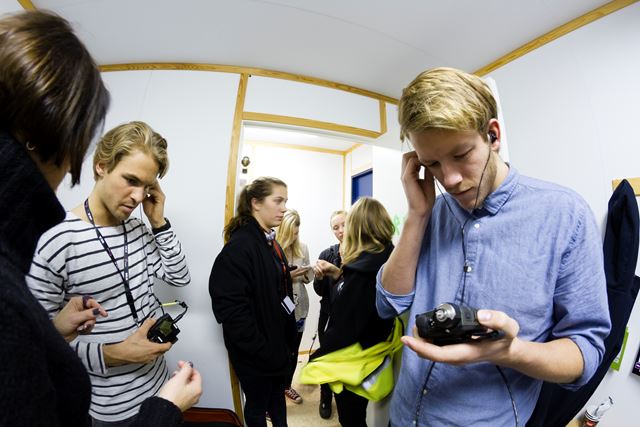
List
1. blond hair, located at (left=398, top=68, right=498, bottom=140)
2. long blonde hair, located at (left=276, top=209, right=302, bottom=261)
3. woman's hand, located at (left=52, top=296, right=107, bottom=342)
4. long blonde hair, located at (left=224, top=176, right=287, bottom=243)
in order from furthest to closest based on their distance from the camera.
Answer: long blonde hair, located at (left=276, top=209, right=302, bottom=261) < long blonde hair, located at (left=224, top=176, right=287, bottom=243) < woman's hand, located at (left=52, top=296, right=107, bottom=342) < blond hair, located at (left=398, top=68, right=498, bottom=140)

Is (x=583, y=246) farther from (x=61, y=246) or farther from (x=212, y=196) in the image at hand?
(x=212, y=196)

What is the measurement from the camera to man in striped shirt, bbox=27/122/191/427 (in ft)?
2.71

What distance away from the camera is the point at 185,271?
4.30ft

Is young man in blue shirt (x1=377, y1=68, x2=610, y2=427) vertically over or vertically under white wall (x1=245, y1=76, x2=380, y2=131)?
under

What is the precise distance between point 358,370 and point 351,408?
41cm

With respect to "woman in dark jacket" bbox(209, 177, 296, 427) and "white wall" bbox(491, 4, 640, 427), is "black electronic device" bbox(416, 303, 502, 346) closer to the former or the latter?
"woman in dark jacket" bbox(209, 177, 296, 427)

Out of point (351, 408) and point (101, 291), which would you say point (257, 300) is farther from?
point (351, 408)

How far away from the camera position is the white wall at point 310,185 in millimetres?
3402

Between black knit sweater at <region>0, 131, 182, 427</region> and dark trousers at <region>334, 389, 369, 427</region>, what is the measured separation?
4.17ft

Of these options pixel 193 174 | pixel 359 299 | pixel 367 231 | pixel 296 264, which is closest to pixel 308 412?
pixel 296 264

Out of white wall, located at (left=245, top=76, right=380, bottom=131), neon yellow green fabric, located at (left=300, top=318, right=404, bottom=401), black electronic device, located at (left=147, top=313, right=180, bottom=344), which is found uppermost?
white wall, located at (left=245, top=76, right=380, bottom=131)

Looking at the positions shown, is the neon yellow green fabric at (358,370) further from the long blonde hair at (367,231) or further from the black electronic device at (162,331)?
the black electronic device at (162,331)

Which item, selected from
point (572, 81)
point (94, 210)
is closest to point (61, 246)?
point (94, 210)

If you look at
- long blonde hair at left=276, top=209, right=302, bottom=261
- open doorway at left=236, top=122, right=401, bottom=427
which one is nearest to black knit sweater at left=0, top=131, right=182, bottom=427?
long blonde hair at left=276, top=209, right=302, bottom=261
